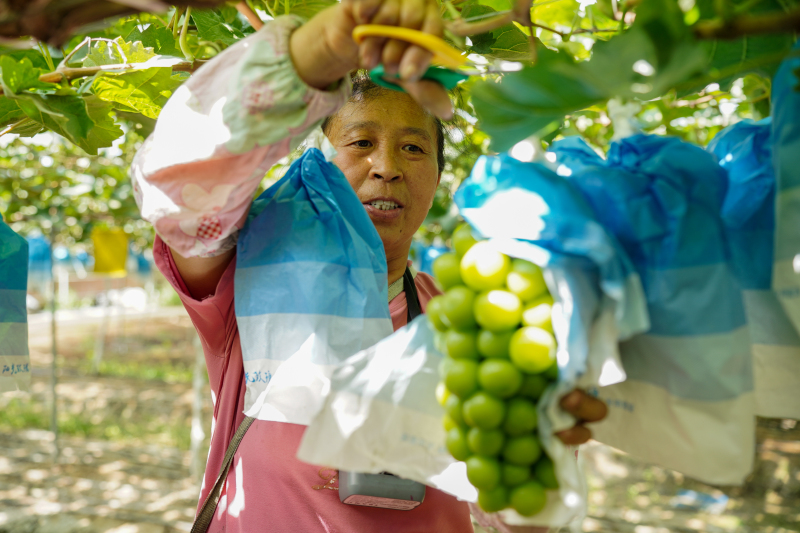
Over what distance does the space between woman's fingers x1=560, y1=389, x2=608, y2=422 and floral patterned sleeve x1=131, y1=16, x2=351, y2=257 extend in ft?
1.58

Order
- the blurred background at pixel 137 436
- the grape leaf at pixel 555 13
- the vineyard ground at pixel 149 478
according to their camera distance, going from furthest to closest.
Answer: the vineyard ground at pixel 149 478
the blurred background at pixel 137 436
the grape leaf at pixel 555 13

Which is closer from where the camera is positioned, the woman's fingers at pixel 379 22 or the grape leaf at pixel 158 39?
the woman's fingers at pixel 379 22

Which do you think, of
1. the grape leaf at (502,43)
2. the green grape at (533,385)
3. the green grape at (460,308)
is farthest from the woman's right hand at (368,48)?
the grape leaf at (502,43)

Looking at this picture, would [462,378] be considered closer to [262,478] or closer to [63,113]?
[262,478]

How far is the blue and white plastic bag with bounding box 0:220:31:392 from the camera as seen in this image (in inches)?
45.8

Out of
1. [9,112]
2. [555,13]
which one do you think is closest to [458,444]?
[9,112]

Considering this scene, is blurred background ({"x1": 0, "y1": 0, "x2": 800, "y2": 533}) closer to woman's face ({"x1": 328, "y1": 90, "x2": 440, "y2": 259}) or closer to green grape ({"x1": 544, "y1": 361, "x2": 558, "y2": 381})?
woman's face ({"x1": 328, "y1": 90, "x2": 440, "y2": 259})

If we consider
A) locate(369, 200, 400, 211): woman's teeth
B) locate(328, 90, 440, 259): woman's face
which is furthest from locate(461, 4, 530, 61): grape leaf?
locate(369, 200, 400, 211): woman's teeth

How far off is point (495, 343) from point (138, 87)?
3.08 feet

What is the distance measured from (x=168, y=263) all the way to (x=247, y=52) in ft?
1.45

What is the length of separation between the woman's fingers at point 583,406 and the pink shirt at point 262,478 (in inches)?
23.5

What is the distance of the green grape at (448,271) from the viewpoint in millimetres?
672

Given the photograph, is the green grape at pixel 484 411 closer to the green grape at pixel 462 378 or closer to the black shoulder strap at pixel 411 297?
the green grape at pixel 462 378

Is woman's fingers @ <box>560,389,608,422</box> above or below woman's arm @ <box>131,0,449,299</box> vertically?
below
